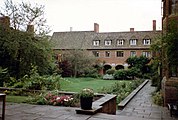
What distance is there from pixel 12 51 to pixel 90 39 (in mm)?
29317

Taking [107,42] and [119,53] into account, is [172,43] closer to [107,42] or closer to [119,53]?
[119,53]

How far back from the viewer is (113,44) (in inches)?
1614

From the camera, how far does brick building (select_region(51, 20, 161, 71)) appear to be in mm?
39312

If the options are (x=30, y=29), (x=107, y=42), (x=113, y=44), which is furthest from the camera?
(x=107, y=42)

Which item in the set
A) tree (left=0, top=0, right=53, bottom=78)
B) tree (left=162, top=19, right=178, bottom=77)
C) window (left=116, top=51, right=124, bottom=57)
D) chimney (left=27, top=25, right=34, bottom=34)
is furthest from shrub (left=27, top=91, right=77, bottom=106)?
window (left=116, top=51, right=124, bottom=57)

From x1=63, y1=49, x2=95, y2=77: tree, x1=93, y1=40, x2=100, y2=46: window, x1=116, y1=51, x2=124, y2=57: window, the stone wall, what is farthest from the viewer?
x1=93, y1=40, x2=100, y2=46: window

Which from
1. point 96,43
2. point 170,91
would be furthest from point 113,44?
point 170,91

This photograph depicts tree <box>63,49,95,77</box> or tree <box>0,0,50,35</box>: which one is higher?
tree <box>0,0,50,35</box>

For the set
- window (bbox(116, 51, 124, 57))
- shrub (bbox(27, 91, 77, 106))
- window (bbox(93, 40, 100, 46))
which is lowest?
shrub (bbox(27, 91, 77, 106))

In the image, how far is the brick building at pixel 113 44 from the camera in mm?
39312

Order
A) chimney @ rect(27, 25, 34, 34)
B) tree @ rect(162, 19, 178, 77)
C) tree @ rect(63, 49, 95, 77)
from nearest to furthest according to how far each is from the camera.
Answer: tree @ rect(162, 19, 178, 77), chimney @ rect(27, 25, 34, 34), tree @ rect(63, 49, 95, 77)

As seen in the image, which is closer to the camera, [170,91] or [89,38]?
[170,91]

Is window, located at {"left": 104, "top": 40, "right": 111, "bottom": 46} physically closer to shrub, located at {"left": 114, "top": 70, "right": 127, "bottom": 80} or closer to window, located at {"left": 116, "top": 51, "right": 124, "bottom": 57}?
window, located at {"left": 116, "top": 51, "right": 124, "bottom": 57}

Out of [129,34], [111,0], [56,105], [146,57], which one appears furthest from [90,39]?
[56,105]
